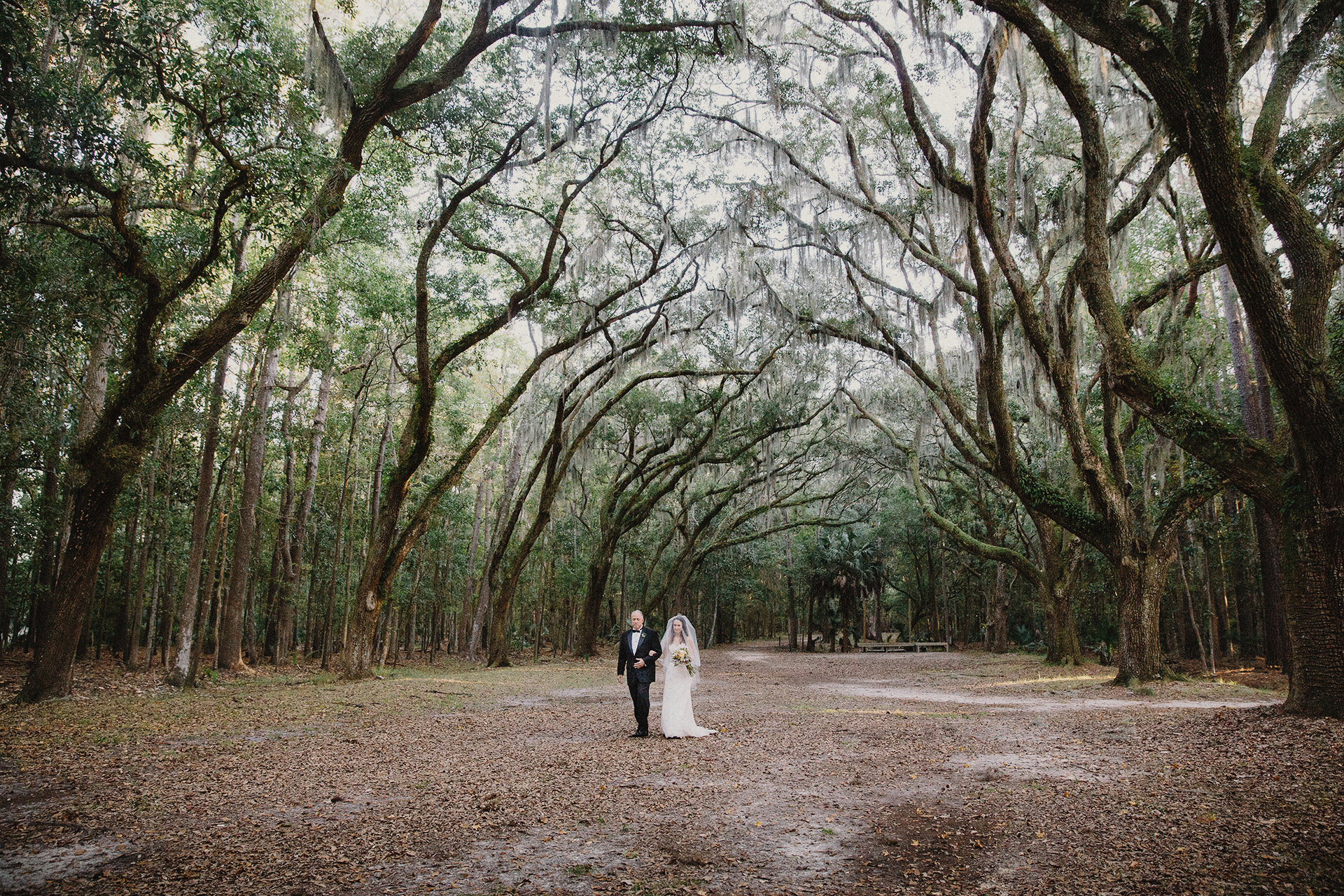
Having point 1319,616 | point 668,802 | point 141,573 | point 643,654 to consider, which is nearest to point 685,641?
point 643,654

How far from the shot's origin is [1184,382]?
1286 cm

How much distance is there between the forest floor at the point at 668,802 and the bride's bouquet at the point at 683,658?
0.81 m

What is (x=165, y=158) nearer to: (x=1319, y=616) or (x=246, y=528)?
(x=246, y=528)

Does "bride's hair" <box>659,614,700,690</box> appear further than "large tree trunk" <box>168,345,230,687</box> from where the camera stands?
No

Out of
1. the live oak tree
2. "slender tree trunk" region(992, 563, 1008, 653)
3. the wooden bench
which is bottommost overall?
the wooden bench

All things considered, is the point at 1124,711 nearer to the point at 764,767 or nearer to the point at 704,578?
the point at 764,767

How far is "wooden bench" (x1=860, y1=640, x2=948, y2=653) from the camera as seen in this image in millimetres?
27953

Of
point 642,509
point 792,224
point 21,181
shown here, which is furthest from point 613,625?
point 21,181

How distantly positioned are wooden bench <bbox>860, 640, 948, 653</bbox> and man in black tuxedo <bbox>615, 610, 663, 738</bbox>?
75.3 ft

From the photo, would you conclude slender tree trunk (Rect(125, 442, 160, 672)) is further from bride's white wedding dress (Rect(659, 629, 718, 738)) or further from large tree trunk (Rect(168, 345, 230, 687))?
bride's white wedding dress (Rect(659, 629, 718, 738))

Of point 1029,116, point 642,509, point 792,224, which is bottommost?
point 642,509

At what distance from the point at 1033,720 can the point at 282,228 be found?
1024cm

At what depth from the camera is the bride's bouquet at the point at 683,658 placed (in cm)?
755

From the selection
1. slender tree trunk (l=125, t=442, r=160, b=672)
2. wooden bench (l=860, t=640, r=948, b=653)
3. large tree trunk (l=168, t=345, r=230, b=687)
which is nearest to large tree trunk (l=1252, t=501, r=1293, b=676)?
wooden bench (l=860, t=640, r=948, b=653)
